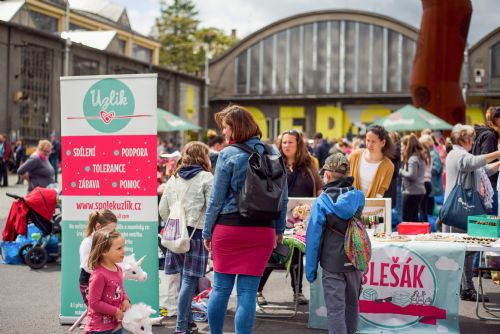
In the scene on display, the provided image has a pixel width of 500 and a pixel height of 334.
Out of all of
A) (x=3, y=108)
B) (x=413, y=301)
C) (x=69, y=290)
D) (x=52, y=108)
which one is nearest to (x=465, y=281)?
(x=413, y=301)

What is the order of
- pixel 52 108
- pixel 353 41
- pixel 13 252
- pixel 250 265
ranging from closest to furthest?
pixel 250 265, pixel 13 252, pixel 52 108, pixel 353 41

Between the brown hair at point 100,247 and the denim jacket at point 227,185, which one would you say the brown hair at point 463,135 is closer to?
the denim jacket at point 227,185

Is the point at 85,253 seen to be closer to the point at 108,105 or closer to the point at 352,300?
the point at 108,105

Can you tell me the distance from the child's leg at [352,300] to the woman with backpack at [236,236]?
2.22 feet

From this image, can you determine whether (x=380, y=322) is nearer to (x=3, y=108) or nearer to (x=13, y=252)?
(x=13, y=252)

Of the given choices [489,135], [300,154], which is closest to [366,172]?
[300,154]

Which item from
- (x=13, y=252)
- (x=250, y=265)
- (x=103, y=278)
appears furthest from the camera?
(x=13, y=252)

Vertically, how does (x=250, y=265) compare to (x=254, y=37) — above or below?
below

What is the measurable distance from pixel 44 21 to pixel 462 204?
136 feet

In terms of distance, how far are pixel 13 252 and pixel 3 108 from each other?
23.2m

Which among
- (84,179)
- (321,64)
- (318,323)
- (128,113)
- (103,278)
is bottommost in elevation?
(318,323)

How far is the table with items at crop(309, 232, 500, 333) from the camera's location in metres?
6.07

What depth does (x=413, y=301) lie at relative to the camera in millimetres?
6184

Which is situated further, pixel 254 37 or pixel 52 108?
pixel 254 37
